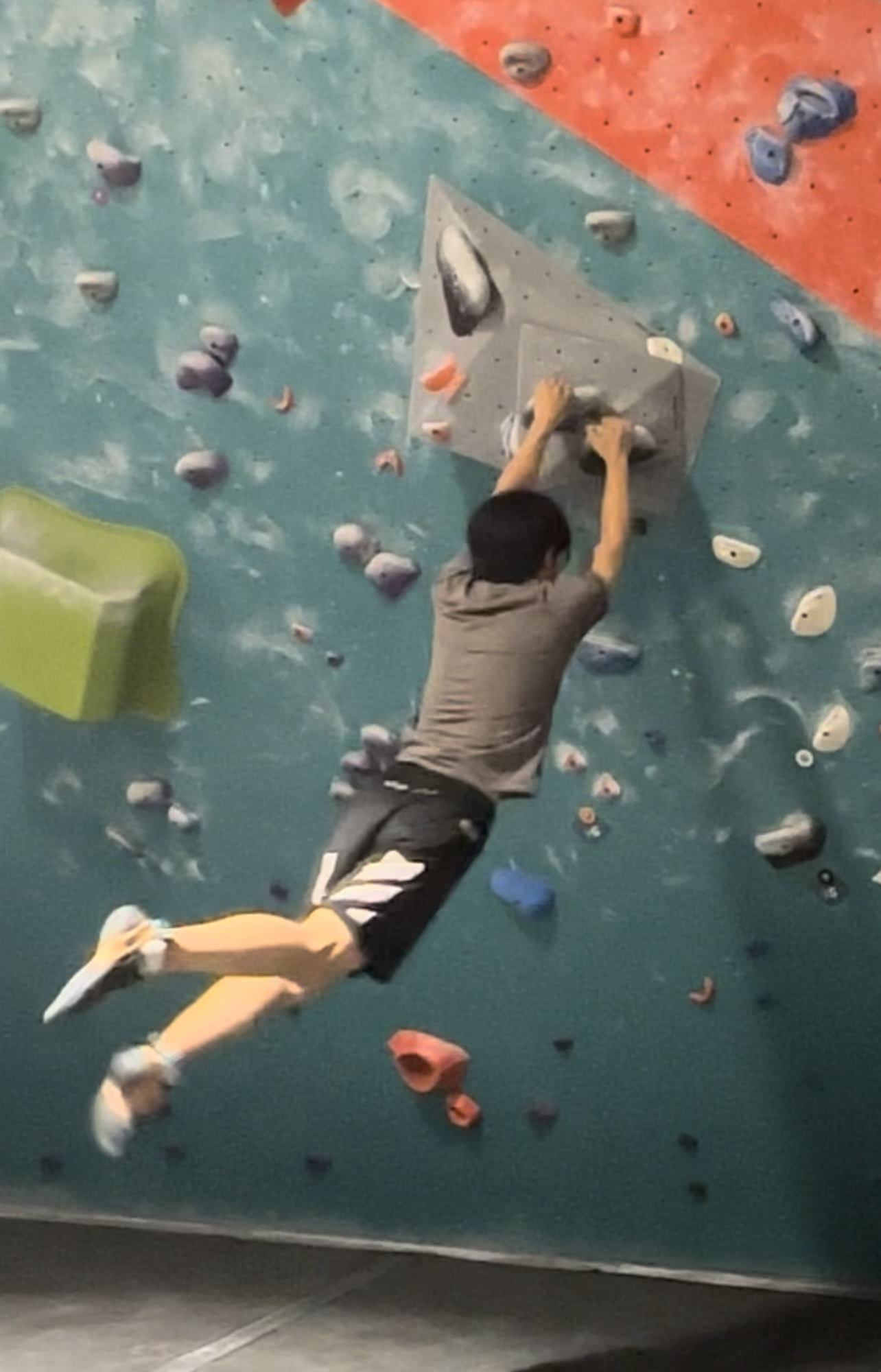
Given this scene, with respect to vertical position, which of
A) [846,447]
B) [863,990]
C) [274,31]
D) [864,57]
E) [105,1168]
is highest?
[864,57]

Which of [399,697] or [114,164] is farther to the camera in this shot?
[399,697]

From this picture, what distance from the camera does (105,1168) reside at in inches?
97.7

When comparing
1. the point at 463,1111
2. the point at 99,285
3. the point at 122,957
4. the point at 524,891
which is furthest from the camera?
the point at 463,1111

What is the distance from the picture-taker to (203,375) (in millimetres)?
2080

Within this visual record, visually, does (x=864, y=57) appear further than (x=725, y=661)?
No

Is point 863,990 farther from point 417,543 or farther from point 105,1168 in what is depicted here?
point 105,1168

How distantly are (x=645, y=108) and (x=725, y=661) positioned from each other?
0.63 metres

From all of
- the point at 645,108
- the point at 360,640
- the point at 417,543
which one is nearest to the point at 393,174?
the point at 645,108

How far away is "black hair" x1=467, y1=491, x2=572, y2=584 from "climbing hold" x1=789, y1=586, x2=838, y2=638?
0.28 metres

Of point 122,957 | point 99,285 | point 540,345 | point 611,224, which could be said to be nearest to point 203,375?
point 99,285

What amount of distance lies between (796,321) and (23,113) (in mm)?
944

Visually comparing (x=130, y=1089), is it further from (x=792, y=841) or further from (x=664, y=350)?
(x=664, y=350)

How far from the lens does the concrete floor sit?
6.83 feet

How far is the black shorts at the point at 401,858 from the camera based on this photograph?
6.02 feet
